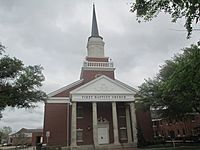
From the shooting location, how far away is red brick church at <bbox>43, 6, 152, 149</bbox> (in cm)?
2834

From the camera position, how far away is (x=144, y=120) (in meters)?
33.9

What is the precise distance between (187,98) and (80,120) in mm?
15222

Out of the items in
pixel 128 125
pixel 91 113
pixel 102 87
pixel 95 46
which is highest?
pixel 95 46

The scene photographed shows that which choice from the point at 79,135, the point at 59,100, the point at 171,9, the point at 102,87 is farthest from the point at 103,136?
the point at 171,9

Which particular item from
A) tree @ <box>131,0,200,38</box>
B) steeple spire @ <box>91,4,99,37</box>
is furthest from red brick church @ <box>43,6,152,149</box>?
tree @ <box>131,0,200,38</box>

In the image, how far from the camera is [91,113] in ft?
104

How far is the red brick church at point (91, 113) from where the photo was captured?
93.0ft

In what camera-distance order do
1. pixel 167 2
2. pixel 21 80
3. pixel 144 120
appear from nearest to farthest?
pixel 167 2 < pixel 21 80 < pixel 144 120

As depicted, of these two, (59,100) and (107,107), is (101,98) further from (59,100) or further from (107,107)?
(59,100)

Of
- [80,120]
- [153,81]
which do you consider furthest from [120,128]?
[153,81]

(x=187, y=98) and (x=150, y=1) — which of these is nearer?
(x=150, y=1)

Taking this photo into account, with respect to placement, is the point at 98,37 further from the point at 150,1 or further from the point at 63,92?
the point at 150,1

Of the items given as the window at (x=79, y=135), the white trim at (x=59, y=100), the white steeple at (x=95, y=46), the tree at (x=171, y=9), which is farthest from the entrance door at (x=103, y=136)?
the tree at (x=171, y=9)

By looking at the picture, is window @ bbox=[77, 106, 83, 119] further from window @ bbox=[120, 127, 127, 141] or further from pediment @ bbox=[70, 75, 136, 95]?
window @ bbox=[120, 127, 127, 141]
